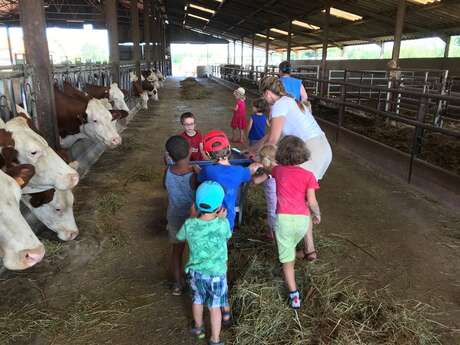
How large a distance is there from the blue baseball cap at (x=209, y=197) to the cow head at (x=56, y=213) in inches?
80.9

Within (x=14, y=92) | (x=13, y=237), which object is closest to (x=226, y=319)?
(x=13, y=237)

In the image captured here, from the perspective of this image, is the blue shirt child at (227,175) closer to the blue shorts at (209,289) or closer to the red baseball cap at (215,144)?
the red baseball cap at (215,144)

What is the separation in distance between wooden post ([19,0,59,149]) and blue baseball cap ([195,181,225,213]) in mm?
3424

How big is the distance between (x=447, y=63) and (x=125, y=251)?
16626 millimetres

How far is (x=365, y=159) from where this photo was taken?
6.80 metres

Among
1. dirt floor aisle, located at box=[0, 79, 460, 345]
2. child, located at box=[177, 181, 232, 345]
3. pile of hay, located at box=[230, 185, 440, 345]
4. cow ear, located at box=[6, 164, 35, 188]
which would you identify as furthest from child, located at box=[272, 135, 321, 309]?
cow ear, located at box=[6, 164, 35, 188]

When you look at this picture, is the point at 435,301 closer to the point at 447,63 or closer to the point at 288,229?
the point at 288,229

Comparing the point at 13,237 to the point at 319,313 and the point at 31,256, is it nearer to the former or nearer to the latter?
the point at 31,256

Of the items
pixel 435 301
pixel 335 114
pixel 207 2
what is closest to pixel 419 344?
pixel 435 301

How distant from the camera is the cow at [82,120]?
5.49 meters

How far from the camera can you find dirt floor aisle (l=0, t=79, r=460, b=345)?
8.55 feet

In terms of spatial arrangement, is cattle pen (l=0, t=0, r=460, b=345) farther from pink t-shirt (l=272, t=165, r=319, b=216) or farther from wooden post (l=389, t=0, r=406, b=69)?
wooden post (l=389, t=0, r=406, b=69)

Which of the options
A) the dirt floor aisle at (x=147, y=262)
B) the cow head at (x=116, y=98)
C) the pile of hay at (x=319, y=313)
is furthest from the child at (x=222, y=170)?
the cow head at (x=116, y=98)

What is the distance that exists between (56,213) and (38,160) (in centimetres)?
60
